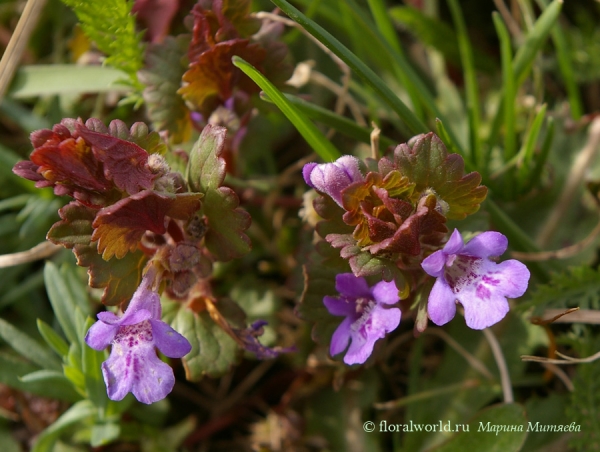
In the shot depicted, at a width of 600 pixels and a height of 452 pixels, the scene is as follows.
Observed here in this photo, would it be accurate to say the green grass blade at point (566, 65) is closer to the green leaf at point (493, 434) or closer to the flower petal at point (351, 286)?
the green leaf at point (493, 434)

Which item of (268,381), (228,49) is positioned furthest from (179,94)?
(268,381)

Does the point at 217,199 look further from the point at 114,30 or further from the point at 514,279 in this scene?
the point at 514,279

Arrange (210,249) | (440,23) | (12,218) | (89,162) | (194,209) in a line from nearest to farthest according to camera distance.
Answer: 1. (89,162)
2. (194,209)
3. (210,249)
4. (12,218)
5. (440,23)

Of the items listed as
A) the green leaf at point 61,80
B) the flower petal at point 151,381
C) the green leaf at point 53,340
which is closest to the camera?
the flower petal at point 151,381

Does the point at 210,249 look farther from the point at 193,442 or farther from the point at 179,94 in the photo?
the point at 193,442

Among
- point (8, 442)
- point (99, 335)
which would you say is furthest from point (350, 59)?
point (8, 442)

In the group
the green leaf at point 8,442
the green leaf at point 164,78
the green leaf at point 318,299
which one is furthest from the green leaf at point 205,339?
the green leaf at point 8,442
